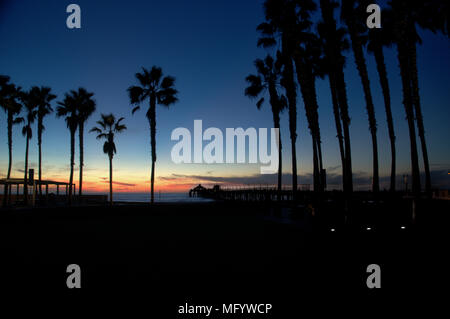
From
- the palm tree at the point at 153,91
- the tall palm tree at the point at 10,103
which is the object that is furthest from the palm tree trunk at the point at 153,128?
the tall palm tree at the point at 10,103

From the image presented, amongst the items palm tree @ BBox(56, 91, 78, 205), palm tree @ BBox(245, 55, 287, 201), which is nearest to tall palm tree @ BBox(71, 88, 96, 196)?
palm tree @ BBox(56, 91, 78, 205)

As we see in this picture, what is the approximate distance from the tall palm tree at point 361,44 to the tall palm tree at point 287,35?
3053 millimetres

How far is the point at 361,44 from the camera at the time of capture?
17750mm

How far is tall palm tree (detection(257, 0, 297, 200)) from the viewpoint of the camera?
59.9 feet

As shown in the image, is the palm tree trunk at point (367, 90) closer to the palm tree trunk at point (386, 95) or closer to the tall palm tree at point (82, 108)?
the palm tree trunk at point (386, 95)

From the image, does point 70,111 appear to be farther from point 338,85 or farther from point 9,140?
point 338,85

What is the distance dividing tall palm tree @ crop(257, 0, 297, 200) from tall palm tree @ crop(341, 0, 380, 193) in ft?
10.0

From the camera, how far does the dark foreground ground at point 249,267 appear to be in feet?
13.8

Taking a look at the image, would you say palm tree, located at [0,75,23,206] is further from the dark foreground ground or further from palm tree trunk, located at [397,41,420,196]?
palm tree trunk, located at [397,41,420,196]

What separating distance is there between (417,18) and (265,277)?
744 inches

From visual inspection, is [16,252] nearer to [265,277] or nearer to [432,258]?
[265,277]
